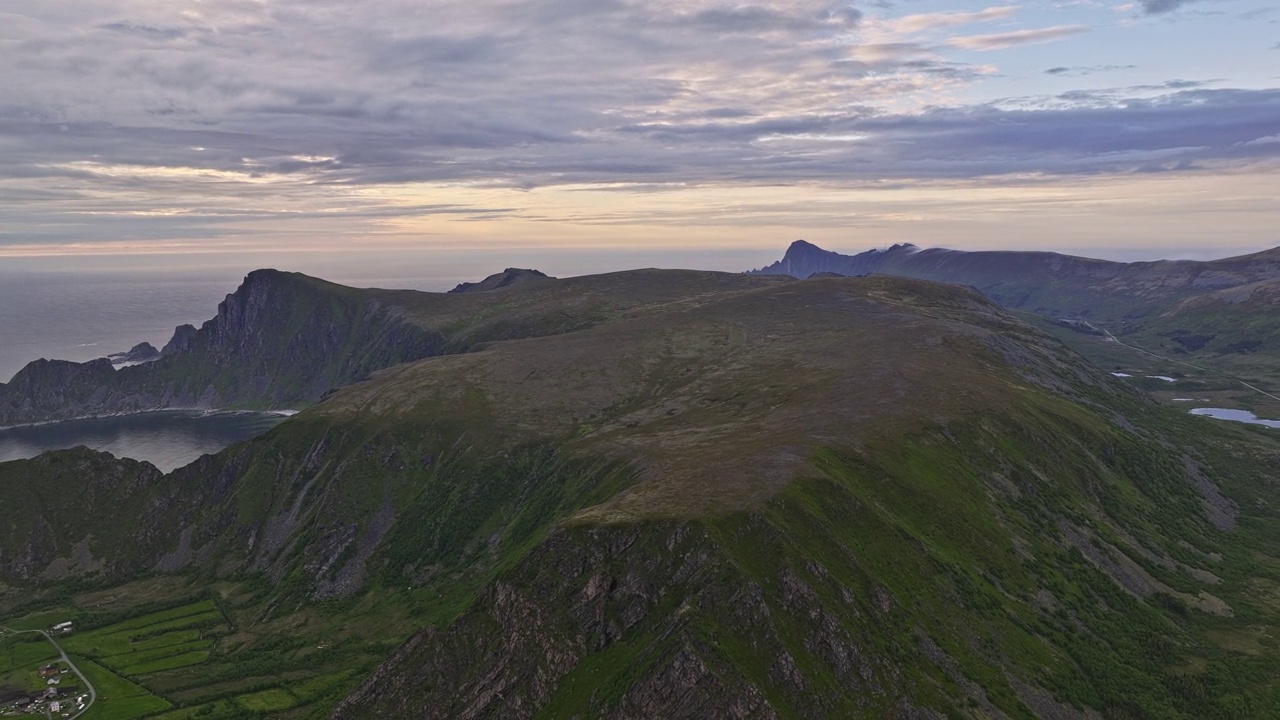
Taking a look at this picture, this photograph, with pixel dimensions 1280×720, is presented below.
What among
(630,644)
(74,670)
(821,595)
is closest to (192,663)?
(74,670)

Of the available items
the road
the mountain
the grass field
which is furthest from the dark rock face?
the road

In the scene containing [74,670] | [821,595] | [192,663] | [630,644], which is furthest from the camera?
[192,663]

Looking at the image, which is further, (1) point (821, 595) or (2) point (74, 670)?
(2) point (74, 670)

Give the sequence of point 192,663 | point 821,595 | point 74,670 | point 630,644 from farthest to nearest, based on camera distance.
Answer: point 192,663
point 74,670
point 821,595
point 630,644

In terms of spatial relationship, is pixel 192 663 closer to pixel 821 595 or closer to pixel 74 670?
pixel 74 670

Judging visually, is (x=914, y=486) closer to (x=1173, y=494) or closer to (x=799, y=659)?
(x=799, y=659)

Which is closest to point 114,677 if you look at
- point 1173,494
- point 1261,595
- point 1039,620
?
point 1039,620

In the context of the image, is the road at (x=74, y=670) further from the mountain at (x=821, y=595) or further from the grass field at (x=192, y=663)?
the mountain at (x=821, y=595)

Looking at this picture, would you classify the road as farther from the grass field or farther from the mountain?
the mountain

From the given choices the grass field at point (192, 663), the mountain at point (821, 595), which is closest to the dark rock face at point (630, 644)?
the mountain at point (821, 595)

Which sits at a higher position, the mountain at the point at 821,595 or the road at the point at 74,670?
the mountain at the point at 821,595

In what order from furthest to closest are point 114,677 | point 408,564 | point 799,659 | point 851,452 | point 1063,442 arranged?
point 408,564 < point 1063,442 < point 114,677 < point 851,452 < point 799,659
